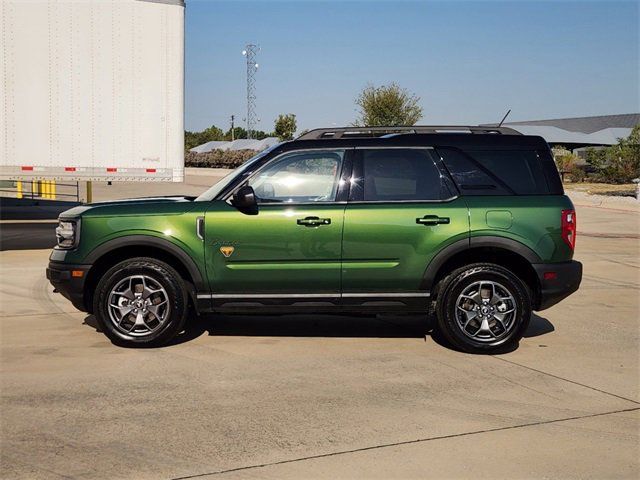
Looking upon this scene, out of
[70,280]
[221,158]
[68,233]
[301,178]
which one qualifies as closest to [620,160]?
[301,178]

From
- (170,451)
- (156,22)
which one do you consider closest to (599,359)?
(170,451)

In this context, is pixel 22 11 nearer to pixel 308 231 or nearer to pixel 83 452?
pixel 308 231

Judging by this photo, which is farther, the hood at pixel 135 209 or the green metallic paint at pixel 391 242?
the hood at pixel 135 209

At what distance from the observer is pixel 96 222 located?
20.9 ft

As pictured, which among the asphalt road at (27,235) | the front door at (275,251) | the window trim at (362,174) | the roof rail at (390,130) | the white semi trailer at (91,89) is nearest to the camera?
the front door at (275,251)

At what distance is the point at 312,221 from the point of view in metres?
6.24

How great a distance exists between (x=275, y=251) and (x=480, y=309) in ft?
6.10

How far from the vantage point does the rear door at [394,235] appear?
6.26m

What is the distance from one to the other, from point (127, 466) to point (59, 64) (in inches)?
342

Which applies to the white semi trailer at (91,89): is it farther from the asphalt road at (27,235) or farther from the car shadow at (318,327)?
the car shadow at (318,327)

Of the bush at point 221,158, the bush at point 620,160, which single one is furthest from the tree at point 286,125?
the bush at point 620,160

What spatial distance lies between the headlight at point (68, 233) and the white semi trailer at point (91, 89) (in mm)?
5033

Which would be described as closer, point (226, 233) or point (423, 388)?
point (423, 388)

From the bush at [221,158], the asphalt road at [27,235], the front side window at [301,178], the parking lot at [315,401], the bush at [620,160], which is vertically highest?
the bush at [221,158]
